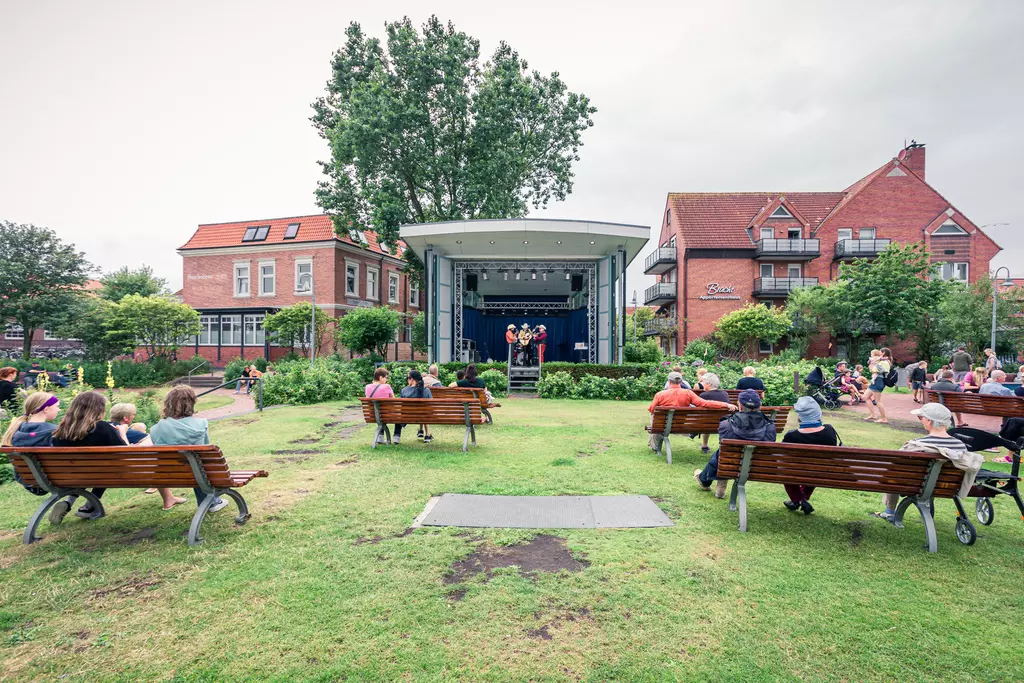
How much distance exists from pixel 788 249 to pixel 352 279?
27869 mm

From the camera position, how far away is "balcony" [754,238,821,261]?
3281 cm

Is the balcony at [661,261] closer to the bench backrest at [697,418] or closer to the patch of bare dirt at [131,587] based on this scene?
the bench backrest at [697,418]

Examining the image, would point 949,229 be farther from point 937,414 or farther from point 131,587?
point 131,587

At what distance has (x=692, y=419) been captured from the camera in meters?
6.93

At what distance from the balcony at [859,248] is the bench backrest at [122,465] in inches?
1491

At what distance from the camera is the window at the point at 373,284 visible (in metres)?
33.0

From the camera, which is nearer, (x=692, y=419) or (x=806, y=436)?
(x=806, y=436)

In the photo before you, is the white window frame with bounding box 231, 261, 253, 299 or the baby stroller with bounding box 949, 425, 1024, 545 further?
the white window frame with bounding box 231, 261, 253, 299

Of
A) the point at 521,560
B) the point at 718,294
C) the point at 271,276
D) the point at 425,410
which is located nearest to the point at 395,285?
the point at 271,276

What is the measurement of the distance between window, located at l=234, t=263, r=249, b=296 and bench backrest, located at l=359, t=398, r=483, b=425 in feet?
92.2

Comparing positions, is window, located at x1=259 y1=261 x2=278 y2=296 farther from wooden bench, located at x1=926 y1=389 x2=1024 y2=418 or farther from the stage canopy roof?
wooden bench, located at x1=926 y1=389 x2=1024 y2=418

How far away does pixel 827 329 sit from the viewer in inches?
1180

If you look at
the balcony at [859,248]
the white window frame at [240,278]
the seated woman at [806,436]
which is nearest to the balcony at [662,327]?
the balcony at [859,248]

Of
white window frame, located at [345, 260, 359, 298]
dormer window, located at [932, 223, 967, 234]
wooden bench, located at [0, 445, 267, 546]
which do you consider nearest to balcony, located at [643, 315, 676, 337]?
Result: dormer window, located at [932, 223, 967, 234]
